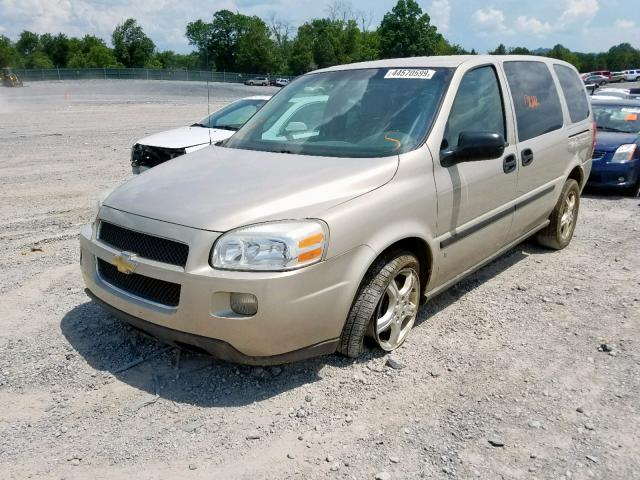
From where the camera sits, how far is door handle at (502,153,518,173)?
424 centimetres

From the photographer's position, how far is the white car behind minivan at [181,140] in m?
7.70

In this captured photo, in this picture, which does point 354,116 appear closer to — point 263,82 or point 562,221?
point 562,221

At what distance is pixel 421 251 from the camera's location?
368 centimetres

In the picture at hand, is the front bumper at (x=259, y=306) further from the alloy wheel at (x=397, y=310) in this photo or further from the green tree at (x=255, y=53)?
the green tree at (x=255, y=53)

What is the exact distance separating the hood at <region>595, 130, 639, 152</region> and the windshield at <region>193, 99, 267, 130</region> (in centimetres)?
543

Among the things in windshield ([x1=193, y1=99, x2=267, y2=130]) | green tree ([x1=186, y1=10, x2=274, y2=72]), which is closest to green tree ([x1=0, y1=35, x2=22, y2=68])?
green tree ([x1=186, y1=10, x2=274, y2=72])

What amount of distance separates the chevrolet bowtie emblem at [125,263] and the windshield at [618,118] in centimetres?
898

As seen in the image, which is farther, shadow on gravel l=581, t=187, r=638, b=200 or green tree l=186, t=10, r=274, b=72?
green tree l=186, t=10, r=274, b=72

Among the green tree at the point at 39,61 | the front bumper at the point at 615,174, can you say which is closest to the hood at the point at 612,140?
the front bumper at the point at 615,174

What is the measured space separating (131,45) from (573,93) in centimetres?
10401

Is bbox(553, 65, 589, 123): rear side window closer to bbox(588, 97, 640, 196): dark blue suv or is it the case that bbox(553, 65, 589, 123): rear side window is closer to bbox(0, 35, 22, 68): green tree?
bbox(588, 97, 640, 196): dark blue suv

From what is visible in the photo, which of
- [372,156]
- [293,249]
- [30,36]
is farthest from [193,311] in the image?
[30,36]

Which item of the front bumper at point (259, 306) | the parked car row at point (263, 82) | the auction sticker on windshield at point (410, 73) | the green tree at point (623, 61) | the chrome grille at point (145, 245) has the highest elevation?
the green tree at point (623, 61)

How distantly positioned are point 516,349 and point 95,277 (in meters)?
2.79
